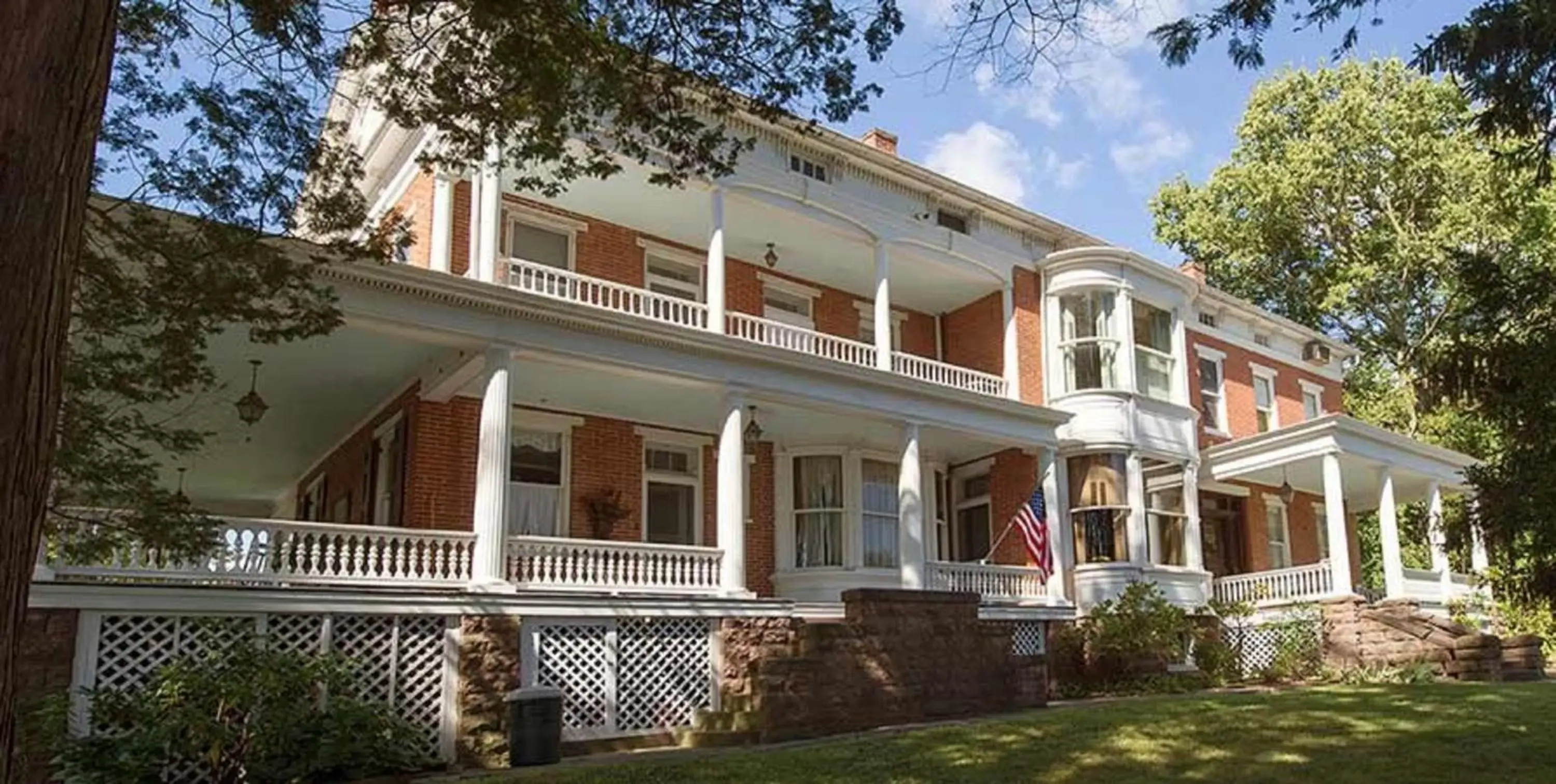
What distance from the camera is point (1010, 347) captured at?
64.7 feet

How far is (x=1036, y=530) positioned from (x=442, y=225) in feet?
31.1

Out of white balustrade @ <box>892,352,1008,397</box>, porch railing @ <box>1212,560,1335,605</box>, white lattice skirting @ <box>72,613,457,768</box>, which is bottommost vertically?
white lattice skirting @ <box>72,613,457,768</box>

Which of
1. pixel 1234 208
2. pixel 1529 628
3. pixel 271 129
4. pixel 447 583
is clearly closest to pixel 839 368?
Result: pixel 447 583

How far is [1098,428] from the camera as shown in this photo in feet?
64.6

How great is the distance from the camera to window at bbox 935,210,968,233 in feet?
63.0

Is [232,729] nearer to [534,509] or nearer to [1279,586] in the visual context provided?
[534,509]

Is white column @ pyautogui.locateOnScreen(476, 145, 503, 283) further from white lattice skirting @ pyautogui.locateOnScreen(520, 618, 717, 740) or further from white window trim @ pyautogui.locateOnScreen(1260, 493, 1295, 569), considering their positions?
white window trim @ pyautogui.locateOnScreen(1260, 493, 1295, 569)

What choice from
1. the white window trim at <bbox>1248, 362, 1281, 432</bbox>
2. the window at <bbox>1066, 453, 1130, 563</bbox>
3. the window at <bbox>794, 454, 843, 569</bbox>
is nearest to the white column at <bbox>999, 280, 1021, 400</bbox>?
the window at <bbox>1066, 453, 1130, 563</bbox>

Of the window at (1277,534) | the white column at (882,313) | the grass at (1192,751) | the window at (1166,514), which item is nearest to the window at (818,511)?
the white column at (882,313)

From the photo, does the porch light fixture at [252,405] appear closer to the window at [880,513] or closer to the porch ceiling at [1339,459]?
the window at [880,513]

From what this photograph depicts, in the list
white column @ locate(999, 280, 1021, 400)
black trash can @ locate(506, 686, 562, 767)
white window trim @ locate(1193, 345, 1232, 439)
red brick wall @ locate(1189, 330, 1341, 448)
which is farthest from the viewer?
white window trim @ locate(1193, 345, 1232, 439)

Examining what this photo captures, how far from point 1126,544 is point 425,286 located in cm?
1268

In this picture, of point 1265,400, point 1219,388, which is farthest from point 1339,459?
point 1265,400

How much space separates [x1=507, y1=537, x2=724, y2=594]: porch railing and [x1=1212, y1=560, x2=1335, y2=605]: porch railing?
11976 millimetres
